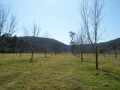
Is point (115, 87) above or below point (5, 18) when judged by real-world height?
below

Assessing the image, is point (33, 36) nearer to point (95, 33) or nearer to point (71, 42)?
point (95, 33)

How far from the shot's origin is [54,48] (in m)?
106

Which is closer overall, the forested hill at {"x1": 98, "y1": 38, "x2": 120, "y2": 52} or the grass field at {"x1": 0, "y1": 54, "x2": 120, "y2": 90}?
the grass field at {"x1": 0, "y1": 54, "x2": 120, "y2": 90}

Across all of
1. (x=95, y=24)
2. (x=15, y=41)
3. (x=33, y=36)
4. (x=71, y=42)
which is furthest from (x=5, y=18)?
(x=15, y=41)

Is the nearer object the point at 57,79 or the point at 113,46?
the point at 57,79

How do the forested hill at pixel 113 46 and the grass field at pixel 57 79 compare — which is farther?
the forested hill at pixel 113 46

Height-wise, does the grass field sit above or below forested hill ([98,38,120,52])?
below

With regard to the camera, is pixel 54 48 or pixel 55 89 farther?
pixel 54 48

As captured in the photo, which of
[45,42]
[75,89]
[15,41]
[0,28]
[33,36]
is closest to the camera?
[75,89]

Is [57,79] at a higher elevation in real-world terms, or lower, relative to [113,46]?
lower

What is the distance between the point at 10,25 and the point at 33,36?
2487 cm

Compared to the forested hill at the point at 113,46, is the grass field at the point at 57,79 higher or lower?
lower

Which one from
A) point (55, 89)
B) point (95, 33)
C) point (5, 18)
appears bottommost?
point (55, 89)

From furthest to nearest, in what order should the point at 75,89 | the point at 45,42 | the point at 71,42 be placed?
1. the point at 71,42
2. the point at 45,42
3. the point at 75,89
